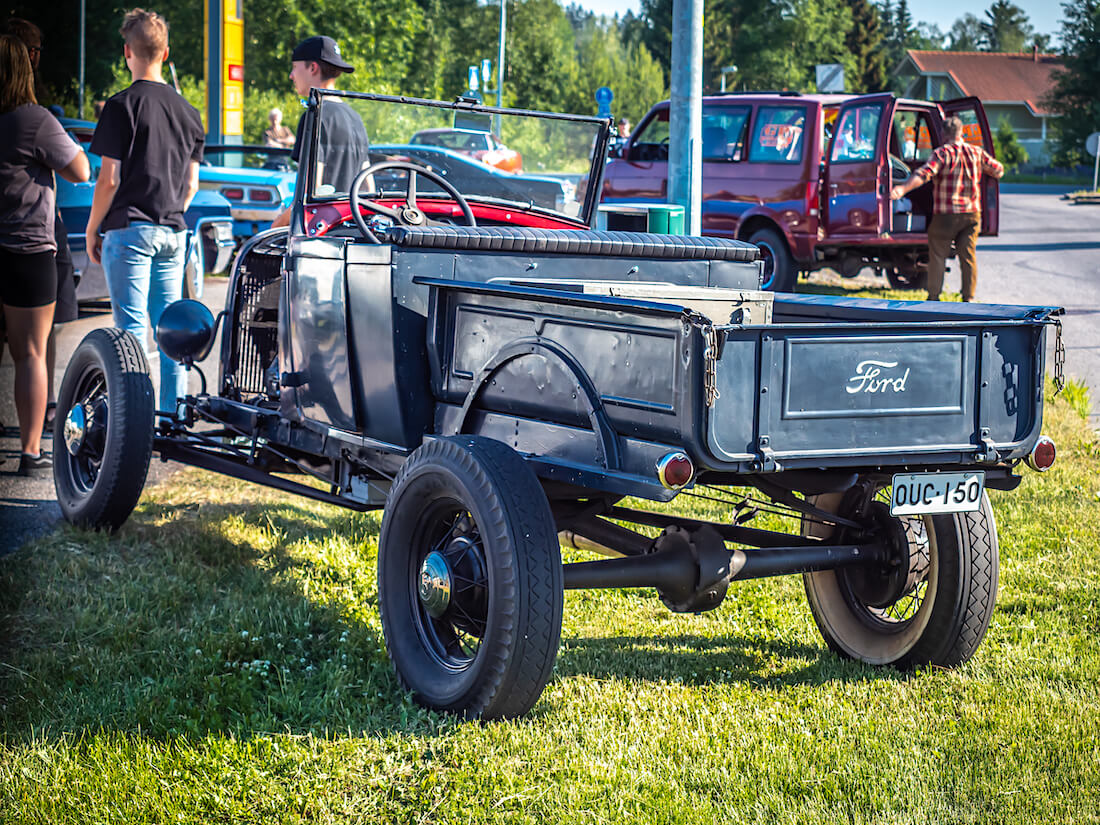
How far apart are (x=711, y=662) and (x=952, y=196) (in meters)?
8.98

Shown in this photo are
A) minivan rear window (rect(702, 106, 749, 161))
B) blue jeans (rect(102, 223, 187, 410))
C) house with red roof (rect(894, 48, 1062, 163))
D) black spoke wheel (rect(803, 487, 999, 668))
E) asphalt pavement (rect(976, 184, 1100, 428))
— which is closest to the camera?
black spoke wheel (rect(803, 487, 999, 668))

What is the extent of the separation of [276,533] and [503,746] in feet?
7.50

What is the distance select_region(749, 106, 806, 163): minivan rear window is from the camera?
12.4 metres

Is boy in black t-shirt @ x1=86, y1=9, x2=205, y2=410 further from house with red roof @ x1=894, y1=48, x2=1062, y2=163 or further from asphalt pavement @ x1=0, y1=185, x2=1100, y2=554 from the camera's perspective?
house with red roof @ x1=894, y1=48, x2=1062, y2=163

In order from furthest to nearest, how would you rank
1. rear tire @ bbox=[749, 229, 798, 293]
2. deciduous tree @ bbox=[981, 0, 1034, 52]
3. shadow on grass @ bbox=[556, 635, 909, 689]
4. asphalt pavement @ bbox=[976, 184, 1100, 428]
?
deciduous tree @ bbox=[981, 0, 1034, 52] < rear tire @ bbox=[749, 229, 798, 293] < asphalt pavement @ bbox=[976, 184, 1100, 428] < shadow on grass @ bbox=[556, 635, 909, 689]

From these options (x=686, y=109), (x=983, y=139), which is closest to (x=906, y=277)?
(x=983, y=139)

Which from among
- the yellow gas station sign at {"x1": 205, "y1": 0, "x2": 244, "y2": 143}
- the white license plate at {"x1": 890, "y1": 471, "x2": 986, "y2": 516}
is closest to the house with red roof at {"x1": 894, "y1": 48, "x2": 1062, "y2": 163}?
the yellow gas station sign at {"x1": 205, "y1": 0, "x2": 244, "y2": 143}

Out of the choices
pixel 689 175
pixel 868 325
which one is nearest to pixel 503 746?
pixel 868 325

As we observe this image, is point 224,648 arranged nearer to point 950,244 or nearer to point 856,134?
point 856,134

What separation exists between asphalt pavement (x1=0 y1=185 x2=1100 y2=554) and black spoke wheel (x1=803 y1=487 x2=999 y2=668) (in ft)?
10.6

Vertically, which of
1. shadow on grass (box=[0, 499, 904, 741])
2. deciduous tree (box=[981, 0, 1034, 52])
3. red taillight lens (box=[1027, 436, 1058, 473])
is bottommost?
shadow on grass (box=[0, 499, 904, 741])

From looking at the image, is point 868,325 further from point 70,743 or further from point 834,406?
point 70,743

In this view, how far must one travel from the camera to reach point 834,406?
317cm

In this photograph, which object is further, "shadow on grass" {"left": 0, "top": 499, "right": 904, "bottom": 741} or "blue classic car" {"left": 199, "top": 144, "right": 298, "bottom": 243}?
"blue classic car" {"left": 199, "top": 144, "right": 298, "bottom": 243}
